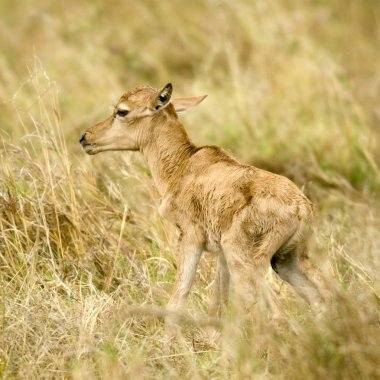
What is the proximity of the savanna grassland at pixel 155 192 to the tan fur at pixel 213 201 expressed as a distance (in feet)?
0.61

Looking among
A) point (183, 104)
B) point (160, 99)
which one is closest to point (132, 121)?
point (160, 99)

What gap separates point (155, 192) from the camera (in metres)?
8.05

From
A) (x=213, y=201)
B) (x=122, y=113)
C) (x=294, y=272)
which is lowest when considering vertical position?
(x=294, y=272)

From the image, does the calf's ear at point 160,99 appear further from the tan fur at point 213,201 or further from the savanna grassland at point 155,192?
the savanna grassland at point 155,192

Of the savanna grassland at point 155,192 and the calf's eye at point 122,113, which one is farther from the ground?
the calf's eye at point 122,113

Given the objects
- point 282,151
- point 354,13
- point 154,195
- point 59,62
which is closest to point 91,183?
point 154,195

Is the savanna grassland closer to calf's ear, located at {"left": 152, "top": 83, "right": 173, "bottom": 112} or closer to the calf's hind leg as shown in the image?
the calf's hind leg

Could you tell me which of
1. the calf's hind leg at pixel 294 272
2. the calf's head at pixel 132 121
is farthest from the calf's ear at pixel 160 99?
the calf's hind leg at pixel 294 272

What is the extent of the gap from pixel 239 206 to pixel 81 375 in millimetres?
1441

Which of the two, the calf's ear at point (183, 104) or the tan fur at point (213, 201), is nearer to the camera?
the tan fur at point (213, 201)

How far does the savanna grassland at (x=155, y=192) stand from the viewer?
5578mm

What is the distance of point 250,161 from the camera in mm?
10438

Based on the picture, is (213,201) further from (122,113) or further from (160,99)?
(122,113)

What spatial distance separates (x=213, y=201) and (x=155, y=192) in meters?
1.61
